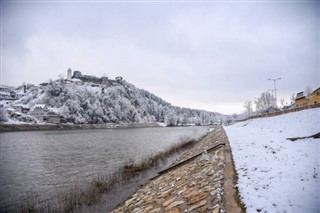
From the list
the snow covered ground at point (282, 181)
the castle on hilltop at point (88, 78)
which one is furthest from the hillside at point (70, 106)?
the snow covered ground at point (282, 181)

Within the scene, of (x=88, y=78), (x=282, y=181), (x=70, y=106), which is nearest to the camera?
(x=282, y=181)

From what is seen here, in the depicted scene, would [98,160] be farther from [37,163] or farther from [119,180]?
[119,180]

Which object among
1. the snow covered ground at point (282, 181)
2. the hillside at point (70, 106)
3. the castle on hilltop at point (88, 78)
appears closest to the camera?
the snow covered ground at point (282, 181)

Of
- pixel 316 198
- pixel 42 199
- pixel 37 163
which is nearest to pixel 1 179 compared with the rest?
pixel 37 163

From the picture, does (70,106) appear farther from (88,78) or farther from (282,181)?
(282,181)

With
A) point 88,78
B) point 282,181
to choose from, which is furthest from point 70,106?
point 282,181

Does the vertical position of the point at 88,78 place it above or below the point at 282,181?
above

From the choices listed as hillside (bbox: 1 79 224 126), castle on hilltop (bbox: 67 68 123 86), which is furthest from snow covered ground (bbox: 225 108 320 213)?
castle on hilltop (bbox: 67 68 123 86)

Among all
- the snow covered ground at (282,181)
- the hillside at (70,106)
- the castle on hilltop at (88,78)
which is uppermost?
the castle on hilltop at (88,78)

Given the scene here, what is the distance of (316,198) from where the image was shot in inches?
177

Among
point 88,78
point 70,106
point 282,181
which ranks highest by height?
point 88,78

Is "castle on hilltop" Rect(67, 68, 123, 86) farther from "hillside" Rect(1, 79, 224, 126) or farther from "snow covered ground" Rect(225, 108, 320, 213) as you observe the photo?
"snow covered ground" Rect(225, 108, 320, 213)

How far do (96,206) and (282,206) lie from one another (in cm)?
948

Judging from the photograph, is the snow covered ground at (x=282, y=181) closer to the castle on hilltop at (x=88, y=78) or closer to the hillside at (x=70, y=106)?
the hillside at (x=70, y=106)
